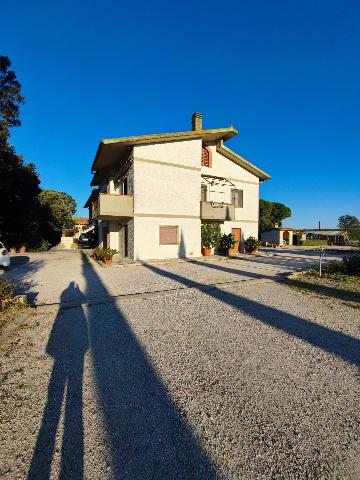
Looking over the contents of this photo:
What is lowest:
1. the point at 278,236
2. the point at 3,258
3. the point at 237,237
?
the point at 3,258

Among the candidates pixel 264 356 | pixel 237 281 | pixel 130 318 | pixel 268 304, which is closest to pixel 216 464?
pixel 264 356

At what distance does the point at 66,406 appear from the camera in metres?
2.93

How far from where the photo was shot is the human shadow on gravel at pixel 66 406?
2.21 metres

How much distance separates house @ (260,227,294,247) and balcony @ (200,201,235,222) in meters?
22.2

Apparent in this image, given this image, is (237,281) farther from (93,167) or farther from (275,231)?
(275,231)

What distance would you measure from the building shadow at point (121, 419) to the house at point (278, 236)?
37.8 meters

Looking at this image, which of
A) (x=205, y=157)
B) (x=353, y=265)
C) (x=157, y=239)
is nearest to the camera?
(x=353, y=265)

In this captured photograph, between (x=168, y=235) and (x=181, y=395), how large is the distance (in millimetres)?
14519

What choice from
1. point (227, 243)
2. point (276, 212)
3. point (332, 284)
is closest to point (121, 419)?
point (332, 284)

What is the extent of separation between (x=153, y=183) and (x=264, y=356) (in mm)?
13904

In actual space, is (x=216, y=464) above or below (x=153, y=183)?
below

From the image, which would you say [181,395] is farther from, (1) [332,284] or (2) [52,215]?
(2) [52,215]

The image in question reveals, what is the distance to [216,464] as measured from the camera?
7.37ft

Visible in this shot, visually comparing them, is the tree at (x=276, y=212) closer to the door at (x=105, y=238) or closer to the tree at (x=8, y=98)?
the door at (x=105, y=238)
